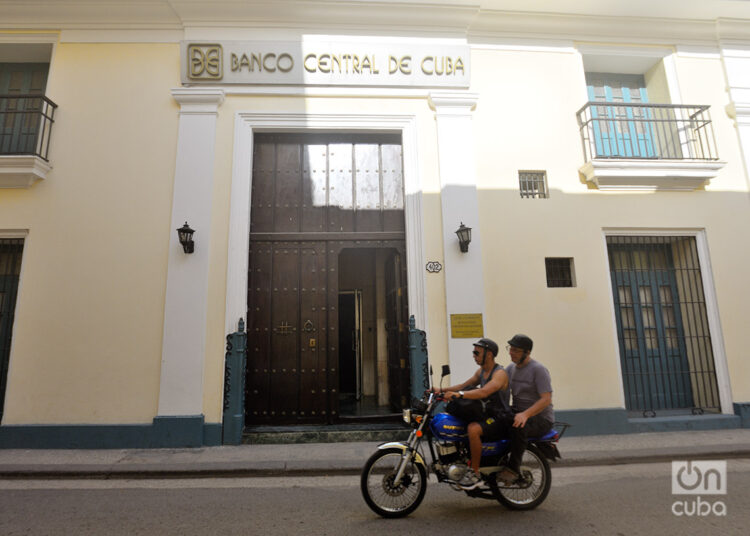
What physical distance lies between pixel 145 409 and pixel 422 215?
4.92m

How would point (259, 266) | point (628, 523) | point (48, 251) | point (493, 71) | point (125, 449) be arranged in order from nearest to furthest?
point (628, 523)
point (125, 449)
point (48, 251)
point (259, 266)
point (493, 71)


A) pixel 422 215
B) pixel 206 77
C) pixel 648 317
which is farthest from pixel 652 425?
pixel 206 77

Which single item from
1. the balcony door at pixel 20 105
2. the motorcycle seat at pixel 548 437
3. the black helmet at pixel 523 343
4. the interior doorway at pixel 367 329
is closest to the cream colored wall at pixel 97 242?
the balcony door at pixel 20 105

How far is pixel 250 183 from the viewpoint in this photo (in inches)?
260

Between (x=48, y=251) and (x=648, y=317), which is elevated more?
(x=48, y=251)

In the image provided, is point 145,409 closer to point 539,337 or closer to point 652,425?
point 539,337

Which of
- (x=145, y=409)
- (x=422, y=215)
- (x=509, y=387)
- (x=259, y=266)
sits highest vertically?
(x=422, y=215)

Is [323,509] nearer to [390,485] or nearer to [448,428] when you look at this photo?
[390,485]

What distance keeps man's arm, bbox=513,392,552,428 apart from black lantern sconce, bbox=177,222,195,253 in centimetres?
487

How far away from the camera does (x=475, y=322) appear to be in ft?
20.5

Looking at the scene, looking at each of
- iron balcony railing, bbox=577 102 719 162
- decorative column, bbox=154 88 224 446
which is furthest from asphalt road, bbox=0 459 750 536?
iron balcony railing, bbox=577 102 719 162

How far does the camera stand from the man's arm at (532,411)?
3.46 meters

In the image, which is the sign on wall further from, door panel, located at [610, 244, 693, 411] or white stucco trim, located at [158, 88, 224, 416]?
door panel, located at [610, 244, 693, 411]

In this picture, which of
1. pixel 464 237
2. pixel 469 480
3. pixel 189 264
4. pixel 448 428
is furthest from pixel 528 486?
pixel 189 264
